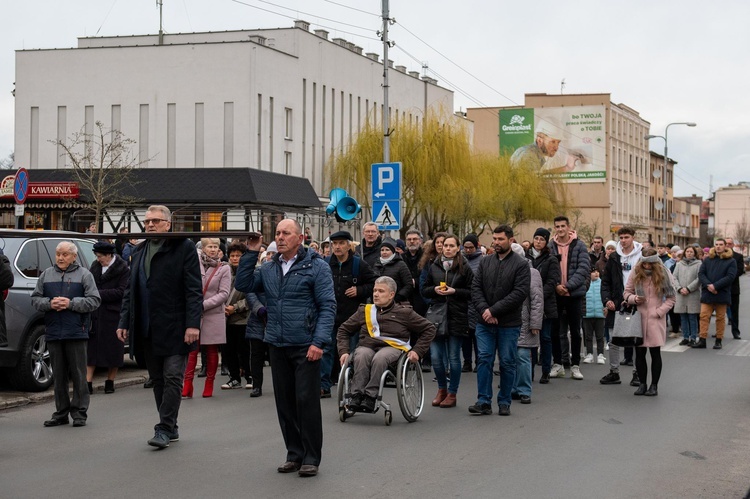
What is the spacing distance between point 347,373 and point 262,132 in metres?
37.3

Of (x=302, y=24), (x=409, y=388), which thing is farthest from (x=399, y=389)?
(x=302, y=24)

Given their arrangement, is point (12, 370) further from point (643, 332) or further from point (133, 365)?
point (643, 332)

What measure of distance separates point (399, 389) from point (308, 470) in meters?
2.73

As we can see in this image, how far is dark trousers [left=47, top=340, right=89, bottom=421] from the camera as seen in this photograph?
11.0 meters

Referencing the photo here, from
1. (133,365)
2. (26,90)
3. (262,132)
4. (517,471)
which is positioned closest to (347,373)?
(517,471)

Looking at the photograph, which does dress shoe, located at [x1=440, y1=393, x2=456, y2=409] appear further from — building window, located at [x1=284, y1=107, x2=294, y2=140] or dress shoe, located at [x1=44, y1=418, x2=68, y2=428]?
building window, located at [x1=284, y1=107, x2=294, y2=140]

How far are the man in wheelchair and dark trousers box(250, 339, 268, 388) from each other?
93.3 inches

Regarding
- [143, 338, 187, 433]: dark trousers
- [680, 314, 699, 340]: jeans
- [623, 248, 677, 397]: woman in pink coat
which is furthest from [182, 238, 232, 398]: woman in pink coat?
[680, 314, 699, 340]: jeans

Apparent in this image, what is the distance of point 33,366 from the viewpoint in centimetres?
1334

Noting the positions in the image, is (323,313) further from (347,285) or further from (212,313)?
(212,313)

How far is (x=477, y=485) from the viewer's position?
794 centimetres

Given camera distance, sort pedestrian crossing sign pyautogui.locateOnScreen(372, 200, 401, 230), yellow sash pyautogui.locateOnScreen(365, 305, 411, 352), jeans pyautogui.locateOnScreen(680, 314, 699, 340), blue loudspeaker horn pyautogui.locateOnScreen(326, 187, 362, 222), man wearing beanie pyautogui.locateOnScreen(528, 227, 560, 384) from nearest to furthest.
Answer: yellow sash pyautogui.locateOnScreen(365, 305, 411, 352) < man wearing beanie pyautogui.locateOnScreen(528, 227, 560, 384) < blue loudspeaker horn pyautogui.locateOnScreen(326, 187, 362, 222) < jeans pyautogui.locateOnScreen(680, 314, 699, 340) < pedestrian crossing sign pyautogui.locateOnScreen(372, 200, 401, 230)

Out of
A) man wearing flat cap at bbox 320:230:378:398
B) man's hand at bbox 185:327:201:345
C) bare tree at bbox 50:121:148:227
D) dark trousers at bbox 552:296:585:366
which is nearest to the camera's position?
man's hand at bbox 185:327:201:345

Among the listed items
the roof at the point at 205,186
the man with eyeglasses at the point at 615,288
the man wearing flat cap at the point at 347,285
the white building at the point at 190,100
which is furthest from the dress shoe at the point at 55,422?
the white building at the point at 190,100
